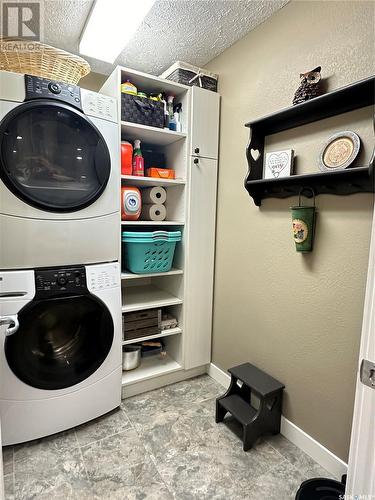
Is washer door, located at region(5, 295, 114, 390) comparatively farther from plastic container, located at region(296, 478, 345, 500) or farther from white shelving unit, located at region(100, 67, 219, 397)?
plastic container, located at region(296, 478, 345, 500)

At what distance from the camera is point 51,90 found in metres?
1.47

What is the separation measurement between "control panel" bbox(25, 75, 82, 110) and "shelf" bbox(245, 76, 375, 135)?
1016mm

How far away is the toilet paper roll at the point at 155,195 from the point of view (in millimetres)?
2078

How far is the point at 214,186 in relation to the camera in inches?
85.5

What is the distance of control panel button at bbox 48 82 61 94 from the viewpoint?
57.7 inches

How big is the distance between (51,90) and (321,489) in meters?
2.38

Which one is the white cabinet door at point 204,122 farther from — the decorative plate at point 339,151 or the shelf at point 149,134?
the decorative plate at point 339,151

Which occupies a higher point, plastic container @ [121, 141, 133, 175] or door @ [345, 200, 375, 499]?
plastic container @ [121, 141, 133, 175]

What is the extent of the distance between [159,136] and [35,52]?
856 millimetres

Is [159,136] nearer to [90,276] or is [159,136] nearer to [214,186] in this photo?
[214,186]

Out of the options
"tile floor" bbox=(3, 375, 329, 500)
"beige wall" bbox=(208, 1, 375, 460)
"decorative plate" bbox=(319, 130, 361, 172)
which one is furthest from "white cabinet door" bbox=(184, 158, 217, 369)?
"decorative plate" bbox=(319, 130, 361, 172)

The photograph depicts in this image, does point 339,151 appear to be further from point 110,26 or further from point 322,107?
point 110,26

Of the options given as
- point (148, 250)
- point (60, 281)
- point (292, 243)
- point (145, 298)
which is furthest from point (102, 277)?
point (292, 243)

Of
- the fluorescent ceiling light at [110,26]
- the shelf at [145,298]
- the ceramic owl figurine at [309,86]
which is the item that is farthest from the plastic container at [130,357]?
the fluorescent ceiling light at [110,26]
